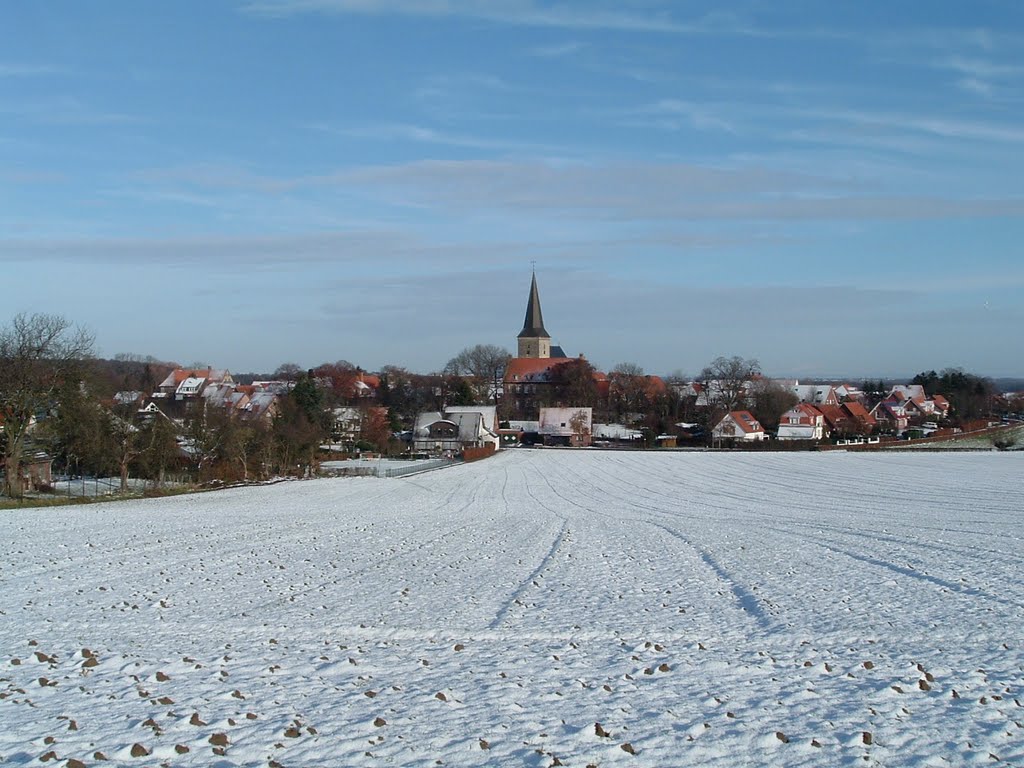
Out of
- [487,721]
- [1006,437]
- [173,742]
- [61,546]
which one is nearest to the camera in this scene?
[173,742]

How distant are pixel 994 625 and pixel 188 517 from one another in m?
23.7

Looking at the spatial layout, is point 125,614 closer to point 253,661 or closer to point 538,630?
point 253,661

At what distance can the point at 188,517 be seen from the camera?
93.0ft

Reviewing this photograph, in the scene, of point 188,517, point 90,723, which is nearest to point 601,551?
point 90,723

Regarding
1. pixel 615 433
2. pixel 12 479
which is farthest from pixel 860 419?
pixel 12 479

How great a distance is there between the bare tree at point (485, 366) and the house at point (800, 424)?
47.3 m

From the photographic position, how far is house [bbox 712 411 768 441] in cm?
10088

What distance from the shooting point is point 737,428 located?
102375 mm

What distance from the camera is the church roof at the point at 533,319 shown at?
170 meters

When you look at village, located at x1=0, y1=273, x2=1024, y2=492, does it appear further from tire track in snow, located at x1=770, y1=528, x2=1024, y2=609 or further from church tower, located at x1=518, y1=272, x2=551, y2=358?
tire track in snow, located at x1=770, y1=528, x2=1024, y2=609

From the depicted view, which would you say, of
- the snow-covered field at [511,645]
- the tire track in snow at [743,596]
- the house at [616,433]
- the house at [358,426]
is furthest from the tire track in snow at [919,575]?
the house at [616,433]

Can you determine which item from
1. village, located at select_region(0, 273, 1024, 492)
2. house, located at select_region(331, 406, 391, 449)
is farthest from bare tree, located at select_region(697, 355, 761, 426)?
house, located at select_region(331, 406, 391, 449)

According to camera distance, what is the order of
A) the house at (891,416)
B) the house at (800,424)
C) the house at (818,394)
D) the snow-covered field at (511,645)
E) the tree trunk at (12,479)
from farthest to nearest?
the house at (818,394)
the house at (891,416)
the house at (800,424)
the tree trunk at (12,479)
the snow-covered field at (511,645)

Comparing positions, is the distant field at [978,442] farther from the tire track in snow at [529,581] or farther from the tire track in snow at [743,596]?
the tire track in snow at [743,596]
